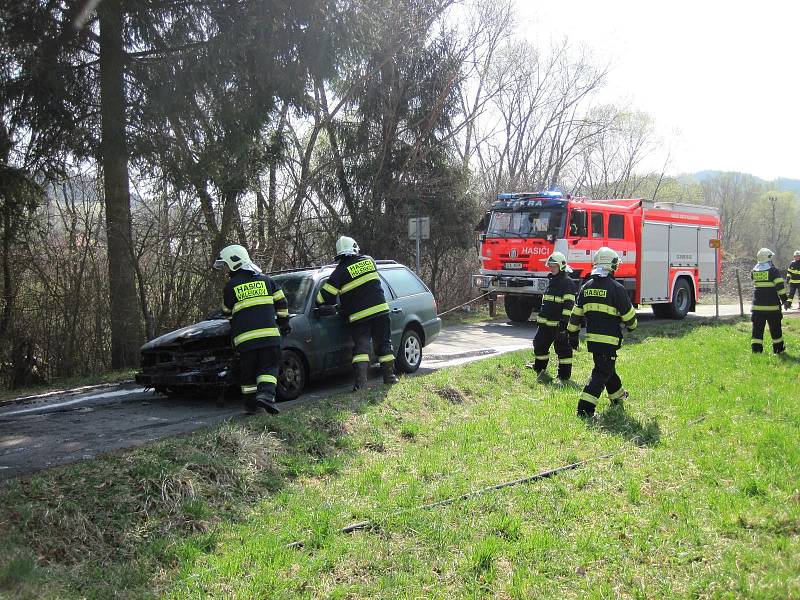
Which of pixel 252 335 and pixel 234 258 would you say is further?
pixel 234 258

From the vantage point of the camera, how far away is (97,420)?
22.7ft

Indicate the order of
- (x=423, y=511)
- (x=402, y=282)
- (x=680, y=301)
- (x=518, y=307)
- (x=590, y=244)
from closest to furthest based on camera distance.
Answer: (x=423, y=511)
(x=402, y=282)
(x=590, y=244)
(x=518, y=307)
(x=680, y=301)

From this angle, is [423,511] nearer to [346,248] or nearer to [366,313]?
[366,313]

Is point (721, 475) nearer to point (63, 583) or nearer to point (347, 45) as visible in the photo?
point (63, 583)

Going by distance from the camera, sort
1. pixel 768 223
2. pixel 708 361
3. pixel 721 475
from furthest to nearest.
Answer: pixel 768 223 → pixel 708 361 → pixel 721 475

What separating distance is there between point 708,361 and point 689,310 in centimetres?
932

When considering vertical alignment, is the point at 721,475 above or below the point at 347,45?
below

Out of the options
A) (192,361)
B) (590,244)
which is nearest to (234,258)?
(192,361)

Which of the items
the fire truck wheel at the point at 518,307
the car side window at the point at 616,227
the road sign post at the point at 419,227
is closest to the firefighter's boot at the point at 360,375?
the road sign post at the point at 419,227

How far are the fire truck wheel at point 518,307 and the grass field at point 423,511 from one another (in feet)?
32.1

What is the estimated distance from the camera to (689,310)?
18.5 meters

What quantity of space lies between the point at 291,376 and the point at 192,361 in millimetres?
1132

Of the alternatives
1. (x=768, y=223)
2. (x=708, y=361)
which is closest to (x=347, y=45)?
(x=708, y=361)

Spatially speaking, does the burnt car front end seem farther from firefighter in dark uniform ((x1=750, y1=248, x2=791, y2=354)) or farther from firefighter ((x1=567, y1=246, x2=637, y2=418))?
firefighter in dark uniform ((x1=750, y1=248, x2=791, y2=354))
